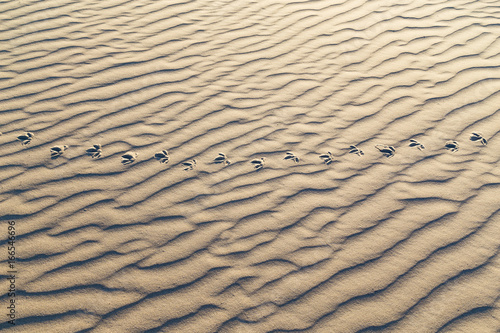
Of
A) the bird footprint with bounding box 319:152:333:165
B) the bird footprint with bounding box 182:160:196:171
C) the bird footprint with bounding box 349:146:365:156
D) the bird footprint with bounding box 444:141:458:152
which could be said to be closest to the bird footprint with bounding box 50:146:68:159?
the bird footprint with bounding box 182:160:196:171

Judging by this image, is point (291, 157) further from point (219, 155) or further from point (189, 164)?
point (189, 164)

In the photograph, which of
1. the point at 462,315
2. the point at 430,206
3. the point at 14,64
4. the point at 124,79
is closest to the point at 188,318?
the point at 462,315

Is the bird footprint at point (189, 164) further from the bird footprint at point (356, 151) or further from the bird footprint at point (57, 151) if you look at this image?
the bird footprint at point (356, 151)

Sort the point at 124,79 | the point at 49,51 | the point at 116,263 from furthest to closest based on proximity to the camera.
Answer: the point at 49,51 < the point at 124,79 < the point at 116,263

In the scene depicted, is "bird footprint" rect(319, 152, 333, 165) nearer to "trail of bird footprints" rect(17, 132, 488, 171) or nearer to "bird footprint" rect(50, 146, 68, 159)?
"trail of bird footprints" rect(17, 132, 488, 171)

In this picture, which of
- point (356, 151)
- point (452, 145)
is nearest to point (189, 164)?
point (356, 151)

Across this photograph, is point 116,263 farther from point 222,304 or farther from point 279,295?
point 279,295

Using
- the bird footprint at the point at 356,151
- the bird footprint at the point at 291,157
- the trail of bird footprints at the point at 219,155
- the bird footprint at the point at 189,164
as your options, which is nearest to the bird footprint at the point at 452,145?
the trail of bird footprints at the point at 219,155

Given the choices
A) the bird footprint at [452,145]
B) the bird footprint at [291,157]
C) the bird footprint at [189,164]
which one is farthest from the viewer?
the bird footprint at [452,145]
